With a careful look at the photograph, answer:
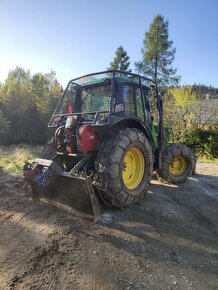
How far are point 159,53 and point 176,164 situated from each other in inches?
827

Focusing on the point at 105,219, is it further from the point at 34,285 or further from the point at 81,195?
the point at 34,285

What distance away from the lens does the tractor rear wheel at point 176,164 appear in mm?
6453

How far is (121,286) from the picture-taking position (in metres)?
2.59

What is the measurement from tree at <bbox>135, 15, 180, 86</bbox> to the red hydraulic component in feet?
73.5

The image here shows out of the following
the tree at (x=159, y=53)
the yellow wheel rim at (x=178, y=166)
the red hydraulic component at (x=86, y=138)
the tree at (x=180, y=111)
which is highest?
the tree at (x=159, y=53)

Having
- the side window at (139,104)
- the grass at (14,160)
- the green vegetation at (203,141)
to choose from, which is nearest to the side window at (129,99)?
the side window at (139,104)

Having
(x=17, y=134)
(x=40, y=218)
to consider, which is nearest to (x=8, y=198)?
(x=40, y=218)

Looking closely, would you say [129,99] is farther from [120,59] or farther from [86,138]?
[120,59]

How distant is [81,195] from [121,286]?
168 centimetres

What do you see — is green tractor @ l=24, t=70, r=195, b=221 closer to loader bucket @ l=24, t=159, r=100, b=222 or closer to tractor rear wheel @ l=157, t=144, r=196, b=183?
loader bucket @ l=24, t=159, r=100, b=222

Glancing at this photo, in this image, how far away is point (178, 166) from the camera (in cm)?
711

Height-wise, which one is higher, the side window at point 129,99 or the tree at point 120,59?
the tree at point 120,59

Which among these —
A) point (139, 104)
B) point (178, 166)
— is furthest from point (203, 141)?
point (139, 104)

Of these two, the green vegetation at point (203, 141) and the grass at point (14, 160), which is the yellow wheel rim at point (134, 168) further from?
the green vegetation at point (203, 141)
